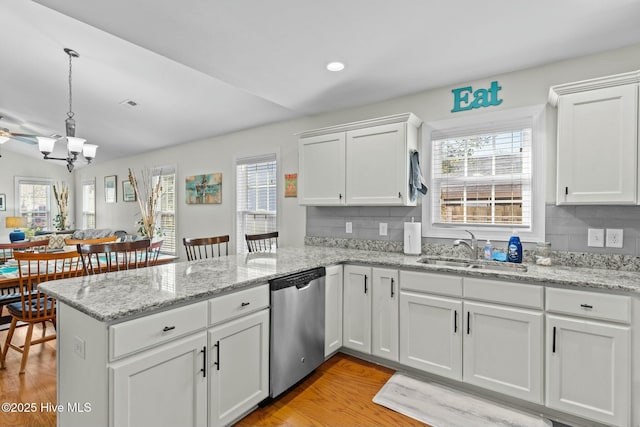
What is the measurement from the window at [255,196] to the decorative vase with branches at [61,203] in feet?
19.7

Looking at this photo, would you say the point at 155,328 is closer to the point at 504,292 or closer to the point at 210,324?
the point at 210,324

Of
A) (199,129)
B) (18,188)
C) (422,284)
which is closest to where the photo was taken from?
(422,284)

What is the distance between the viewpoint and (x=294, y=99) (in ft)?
10.3

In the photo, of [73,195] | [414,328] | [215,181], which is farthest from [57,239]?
[414,328]

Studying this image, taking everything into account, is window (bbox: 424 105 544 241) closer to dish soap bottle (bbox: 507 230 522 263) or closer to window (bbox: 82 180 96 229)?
dish soap bottle (bbox: 507 230 522 263)

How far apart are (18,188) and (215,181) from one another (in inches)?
254

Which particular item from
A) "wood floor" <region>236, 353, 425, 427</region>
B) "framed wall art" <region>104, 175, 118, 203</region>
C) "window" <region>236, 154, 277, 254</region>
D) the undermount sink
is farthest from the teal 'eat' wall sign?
"framed wall art" <region>104, 175, 118, 203</region>

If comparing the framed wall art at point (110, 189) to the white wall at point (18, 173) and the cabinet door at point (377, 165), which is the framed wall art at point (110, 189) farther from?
the cabinet door at point (377, 165)

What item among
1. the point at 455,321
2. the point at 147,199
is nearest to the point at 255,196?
the point at 147,199

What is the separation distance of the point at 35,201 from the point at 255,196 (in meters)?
7.31

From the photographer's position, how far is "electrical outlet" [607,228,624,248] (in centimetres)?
212

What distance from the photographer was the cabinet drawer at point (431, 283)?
2155 millimetres

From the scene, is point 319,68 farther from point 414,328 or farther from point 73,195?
point 73,195

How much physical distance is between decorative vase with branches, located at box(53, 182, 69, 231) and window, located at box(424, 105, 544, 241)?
340 inches
